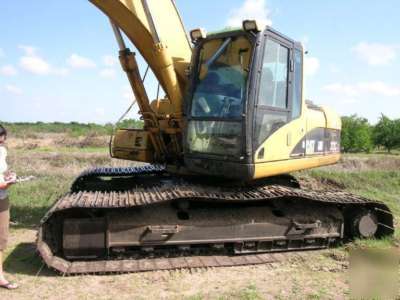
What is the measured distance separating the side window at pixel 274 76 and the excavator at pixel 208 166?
1cm

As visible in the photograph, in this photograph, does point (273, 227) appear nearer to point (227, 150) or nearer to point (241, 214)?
point (241, 214)

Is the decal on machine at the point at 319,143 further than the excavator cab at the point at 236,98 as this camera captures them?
Yes

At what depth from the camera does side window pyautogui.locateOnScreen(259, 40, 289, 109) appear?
18.8ft

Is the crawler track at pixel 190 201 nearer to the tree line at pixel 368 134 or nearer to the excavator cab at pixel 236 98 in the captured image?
the excavator cab at pixel 236 98

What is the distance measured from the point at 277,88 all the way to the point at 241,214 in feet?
5.58

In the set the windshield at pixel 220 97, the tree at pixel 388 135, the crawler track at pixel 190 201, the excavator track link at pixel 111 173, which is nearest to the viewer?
the crawler track at pixel 190 201

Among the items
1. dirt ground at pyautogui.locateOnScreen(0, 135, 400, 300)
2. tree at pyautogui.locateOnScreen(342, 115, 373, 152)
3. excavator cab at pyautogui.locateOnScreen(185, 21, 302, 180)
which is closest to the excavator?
excavator cab at pyautogui.locateOnScreen(185, 21, 302, 180)

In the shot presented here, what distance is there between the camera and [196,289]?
4.87m

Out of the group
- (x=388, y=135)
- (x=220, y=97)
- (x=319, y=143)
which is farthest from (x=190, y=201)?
(x=388, y=135)

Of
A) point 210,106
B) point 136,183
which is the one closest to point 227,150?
point 210,106

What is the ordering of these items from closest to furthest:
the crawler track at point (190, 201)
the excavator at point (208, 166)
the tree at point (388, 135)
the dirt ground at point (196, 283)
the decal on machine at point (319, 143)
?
1. the dirt ground at point (196, 283)
2. the crawler track at point (190, 201)
3. the excavator at point (208, 166)
4. the decal on machine at point (319, 143)
5. the tree at point (388, 135)

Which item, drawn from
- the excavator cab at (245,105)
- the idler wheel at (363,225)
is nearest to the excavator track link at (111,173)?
the excavator cab at (245,105)

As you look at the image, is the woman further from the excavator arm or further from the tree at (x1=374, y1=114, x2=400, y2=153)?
the tree at (x1=374, y1=114, x2=400, y2=153)

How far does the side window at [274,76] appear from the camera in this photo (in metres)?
5.74
